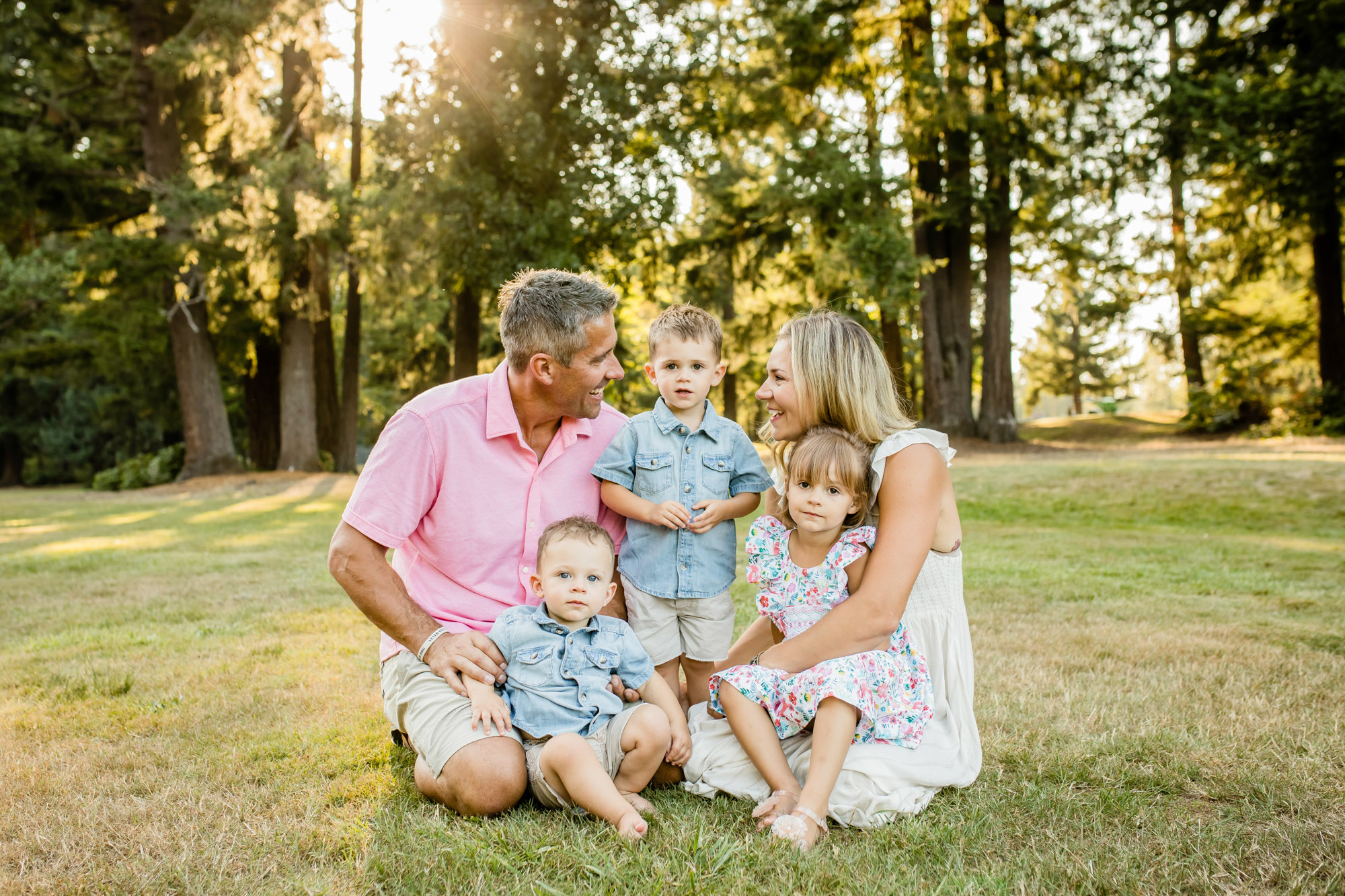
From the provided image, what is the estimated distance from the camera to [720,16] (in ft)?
61.7

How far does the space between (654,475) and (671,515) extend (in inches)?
10.3

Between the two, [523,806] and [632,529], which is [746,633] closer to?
[632,529]

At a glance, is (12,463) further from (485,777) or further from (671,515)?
(485,777)

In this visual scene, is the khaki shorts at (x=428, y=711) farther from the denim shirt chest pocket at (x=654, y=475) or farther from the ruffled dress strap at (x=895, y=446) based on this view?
the ruffled dress strap at (x=895, y=446)

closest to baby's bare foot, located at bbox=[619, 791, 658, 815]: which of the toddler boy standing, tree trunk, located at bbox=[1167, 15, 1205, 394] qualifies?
the toddler boy standing

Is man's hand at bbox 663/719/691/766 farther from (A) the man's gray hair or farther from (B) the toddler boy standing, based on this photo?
(A) the man's gray hair

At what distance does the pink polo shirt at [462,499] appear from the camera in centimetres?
318

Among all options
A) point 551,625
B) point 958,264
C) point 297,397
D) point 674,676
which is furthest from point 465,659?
point 958,264

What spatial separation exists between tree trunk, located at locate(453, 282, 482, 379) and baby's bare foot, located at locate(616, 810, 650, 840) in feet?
51.2

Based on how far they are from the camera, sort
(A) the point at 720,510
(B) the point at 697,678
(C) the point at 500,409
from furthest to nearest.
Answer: (B) the point at 697,678
(A) the point at 720,510
(C) the point at 500,409

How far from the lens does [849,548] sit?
3029mm

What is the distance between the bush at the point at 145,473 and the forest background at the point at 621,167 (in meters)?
0.13

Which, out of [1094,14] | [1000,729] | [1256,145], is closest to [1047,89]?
[1094,14]

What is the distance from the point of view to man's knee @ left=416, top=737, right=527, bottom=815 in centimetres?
279
